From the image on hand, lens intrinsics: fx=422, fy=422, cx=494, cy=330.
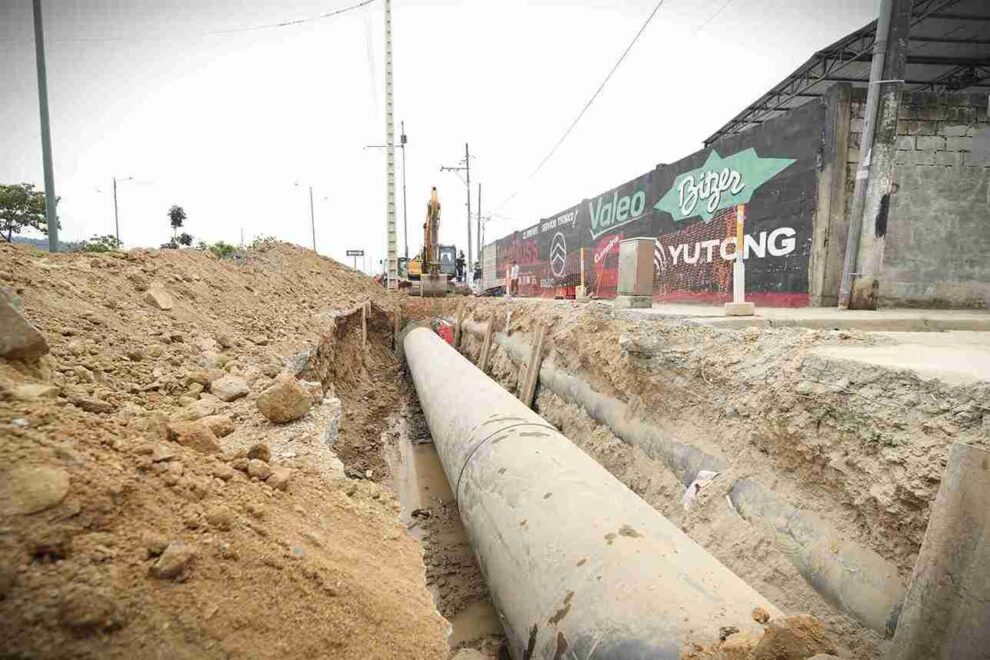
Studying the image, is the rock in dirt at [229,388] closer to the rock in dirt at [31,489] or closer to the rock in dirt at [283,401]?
the rock in dirt at [283,401]

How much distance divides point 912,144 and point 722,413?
6942 millimetres

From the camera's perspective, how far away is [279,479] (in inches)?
75.7

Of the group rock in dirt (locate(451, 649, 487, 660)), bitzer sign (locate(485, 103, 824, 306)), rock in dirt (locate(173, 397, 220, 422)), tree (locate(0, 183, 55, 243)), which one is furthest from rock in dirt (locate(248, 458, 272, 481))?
tree (locate(0, 183, 55, 243))

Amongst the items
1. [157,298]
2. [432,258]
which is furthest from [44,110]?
[432,258]

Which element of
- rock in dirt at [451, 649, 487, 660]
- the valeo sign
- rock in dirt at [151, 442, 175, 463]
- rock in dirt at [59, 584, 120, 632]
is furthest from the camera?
the valeo sign

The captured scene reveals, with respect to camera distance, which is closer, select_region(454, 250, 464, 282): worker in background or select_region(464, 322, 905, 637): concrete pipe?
select_region(464, 322, 905, 637): concrete pipe

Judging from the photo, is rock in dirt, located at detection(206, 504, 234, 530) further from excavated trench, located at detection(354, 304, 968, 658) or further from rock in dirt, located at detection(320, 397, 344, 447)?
excavated trench, located at detection(354, 304, 968, 658)

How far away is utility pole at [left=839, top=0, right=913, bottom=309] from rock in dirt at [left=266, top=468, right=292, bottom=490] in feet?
24.0

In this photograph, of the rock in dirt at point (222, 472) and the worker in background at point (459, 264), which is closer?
the rock in dirt at point (222, 472)

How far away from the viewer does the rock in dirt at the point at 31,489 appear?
1.03 m

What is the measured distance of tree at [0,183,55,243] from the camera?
18828 millimetres

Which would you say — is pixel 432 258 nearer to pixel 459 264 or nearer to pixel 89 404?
pixel 459 264

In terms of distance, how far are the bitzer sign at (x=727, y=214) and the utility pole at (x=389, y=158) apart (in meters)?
7.07

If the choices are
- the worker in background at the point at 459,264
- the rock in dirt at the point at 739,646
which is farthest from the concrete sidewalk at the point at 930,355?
the worker in background at the point at 459,264
